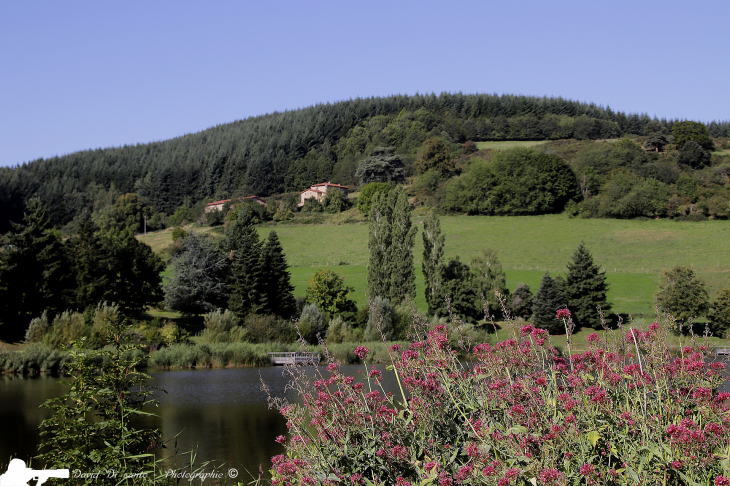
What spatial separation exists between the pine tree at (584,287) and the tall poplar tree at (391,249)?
1052cm

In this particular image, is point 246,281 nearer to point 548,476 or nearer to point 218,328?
point 218,328

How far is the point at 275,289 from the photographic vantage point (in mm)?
39469

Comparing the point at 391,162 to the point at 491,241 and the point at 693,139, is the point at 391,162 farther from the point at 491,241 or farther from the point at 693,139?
the point at 693,139

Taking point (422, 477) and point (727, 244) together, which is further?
point (727, 244)

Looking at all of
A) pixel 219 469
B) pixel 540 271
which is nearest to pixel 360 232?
pixel 540 271

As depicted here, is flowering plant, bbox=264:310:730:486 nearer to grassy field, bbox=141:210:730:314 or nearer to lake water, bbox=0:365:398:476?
lake water, bbox=0:365:398:476

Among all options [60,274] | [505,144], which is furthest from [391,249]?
[505,144]

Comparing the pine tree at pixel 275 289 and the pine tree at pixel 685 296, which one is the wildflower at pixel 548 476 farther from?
the pine tree at pixel 275 289

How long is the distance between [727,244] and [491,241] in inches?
853

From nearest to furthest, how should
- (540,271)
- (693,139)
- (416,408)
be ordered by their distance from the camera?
1. (416,408)
2. (540,271)
3. (693,139)

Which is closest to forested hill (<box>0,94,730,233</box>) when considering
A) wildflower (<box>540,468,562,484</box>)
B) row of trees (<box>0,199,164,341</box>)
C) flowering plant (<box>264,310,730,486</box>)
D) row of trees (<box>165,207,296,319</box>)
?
row of trees (<box>165,207,296,319</box>)

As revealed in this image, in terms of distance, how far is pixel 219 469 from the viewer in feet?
32.2

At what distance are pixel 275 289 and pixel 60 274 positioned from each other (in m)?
13.3

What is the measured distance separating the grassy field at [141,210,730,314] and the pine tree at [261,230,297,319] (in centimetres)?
556
